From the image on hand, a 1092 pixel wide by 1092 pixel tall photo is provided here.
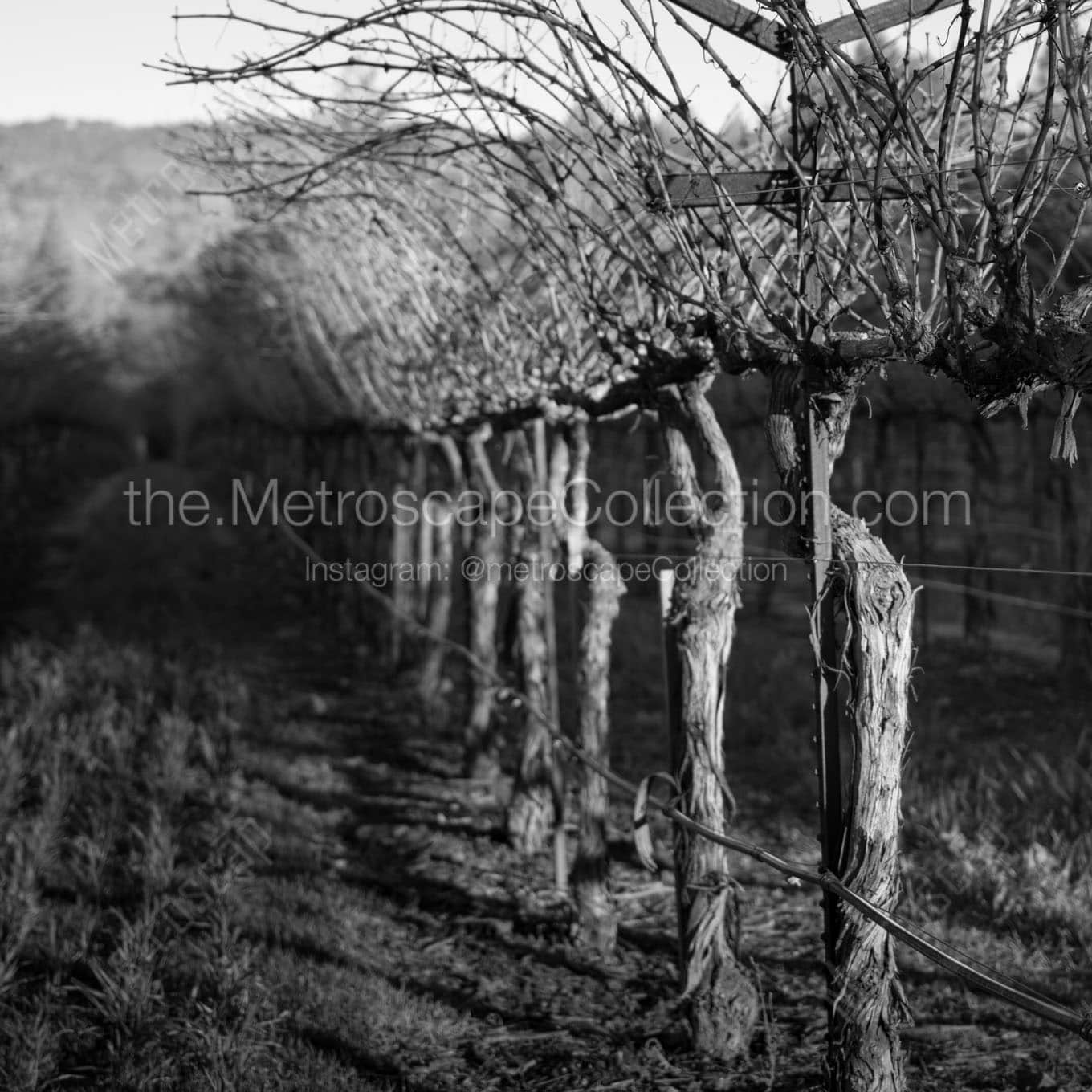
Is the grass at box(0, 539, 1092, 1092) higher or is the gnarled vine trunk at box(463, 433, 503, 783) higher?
the gnarled vine trunk at box(463, 433, 503, 783)

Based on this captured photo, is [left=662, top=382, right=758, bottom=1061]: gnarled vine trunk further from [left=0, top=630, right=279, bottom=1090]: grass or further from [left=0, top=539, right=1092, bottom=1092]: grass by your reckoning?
[left=0, top=630, right=279, bottom=1090]: grass

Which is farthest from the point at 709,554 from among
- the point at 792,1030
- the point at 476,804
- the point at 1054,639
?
the point at 1054,639

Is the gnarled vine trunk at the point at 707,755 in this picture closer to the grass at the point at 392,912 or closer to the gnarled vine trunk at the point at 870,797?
the grass at the point at 392,912

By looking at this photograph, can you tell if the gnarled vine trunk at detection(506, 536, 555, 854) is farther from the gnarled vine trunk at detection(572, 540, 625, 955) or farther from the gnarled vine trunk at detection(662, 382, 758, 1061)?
the gnarled vine trunk at detection(662, 382, 758, 1061)

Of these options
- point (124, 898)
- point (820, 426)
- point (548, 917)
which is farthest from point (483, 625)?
point (820, 426)

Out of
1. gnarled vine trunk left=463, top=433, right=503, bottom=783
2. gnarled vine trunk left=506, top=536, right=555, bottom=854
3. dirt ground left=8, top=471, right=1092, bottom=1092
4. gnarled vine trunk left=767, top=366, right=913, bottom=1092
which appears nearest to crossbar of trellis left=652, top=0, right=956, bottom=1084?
gnarled vine trunk left=767, top=366, right=913, bottom=1092

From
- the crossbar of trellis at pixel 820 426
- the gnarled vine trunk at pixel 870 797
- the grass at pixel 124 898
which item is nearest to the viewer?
the gnarled vine trunk at pixel 870 797

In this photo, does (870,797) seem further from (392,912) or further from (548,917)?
(392,912)

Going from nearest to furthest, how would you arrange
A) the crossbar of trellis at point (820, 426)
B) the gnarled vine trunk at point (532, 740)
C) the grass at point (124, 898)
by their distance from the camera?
the crossbar of trellis at point (820, 426)
the grass at point (124, 898)
the gnarled vine trunk at point (532, 740)

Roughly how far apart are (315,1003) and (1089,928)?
7.95ft

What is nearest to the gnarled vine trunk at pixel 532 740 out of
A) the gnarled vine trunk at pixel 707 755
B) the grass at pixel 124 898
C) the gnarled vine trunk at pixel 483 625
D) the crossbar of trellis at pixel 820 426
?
the gnarled vine trunk at pixel 483 625

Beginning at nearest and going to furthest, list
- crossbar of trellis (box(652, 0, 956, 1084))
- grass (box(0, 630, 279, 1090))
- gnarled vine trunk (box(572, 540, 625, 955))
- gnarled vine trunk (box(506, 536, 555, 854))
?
crossbar of trellis (box(652, 0, 956, 1084))
grass (box(0, 630, 279, 1090))
gnarled vine trunk (box(572, 540, 625, 955))
gnarled vine trunk (box(506, 536, 555, 854))

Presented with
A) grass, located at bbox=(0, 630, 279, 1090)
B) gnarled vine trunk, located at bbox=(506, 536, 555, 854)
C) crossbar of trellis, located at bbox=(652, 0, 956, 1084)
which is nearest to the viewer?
crossbar of trellis, located at bbox=(652, 0, 956, 1084)

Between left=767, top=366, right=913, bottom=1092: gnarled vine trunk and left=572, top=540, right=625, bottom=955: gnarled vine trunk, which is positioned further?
left=572, top=540, right=625, bottom=955: gnarled vine trunk
